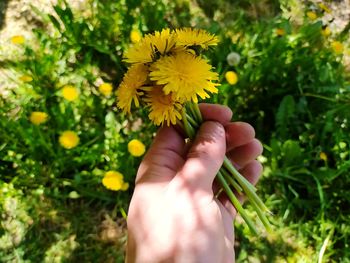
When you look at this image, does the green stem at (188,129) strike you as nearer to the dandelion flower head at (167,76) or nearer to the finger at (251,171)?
the dandelion flower head at (167,76)

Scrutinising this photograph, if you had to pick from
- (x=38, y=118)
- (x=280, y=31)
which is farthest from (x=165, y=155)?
(x=280, y=31)

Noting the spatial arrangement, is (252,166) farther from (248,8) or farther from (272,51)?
(248,8)

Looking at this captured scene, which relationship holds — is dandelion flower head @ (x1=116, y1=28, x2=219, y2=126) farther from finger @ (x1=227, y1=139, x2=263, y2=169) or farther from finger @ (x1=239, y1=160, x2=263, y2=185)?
finger @ (x1=239, y1=160, x2=263, y2=185)

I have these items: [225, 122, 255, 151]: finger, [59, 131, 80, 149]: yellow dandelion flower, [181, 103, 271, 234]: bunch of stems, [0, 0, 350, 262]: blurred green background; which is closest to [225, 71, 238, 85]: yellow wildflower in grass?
[0, 0, 350, 262]: blurred green background

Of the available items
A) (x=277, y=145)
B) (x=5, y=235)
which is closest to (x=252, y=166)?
(x=277, y=145)

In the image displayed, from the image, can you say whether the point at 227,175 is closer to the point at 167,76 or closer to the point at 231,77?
the point at 167,76
